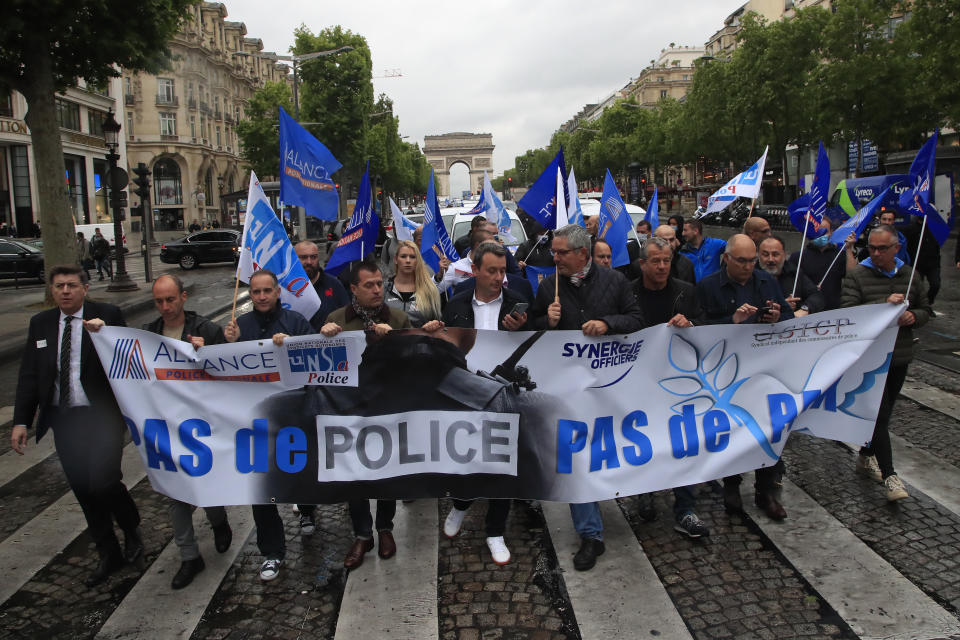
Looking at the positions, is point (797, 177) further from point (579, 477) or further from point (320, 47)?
point (579, 477)

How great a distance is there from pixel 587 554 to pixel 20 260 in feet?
80.7

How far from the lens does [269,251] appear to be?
548 centimetres

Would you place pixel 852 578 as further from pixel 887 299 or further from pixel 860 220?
pixel 860 220

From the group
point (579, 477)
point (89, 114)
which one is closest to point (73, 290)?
point (579, 477)

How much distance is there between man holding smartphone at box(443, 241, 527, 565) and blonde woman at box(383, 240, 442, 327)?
0.50ft

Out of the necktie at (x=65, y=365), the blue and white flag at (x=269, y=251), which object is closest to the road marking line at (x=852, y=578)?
the blue and white flag at (x=269, y=251)

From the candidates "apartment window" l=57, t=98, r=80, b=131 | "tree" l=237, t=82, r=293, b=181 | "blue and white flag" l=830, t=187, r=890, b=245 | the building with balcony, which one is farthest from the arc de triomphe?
"blue and white flag" l=830, t=187, r=890, b=245

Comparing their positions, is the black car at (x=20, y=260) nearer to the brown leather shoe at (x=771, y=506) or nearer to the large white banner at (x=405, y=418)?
the large white banner at (x=405, y=418)

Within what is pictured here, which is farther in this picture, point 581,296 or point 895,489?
point 895,489

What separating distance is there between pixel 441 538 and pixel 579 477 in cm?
105

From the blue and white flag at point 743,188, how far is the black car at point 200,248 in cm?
2502

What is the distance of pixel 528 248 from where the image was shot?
9586mm

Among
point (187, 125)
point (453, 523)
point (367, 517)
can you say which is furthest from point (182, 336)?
point (187, 125)

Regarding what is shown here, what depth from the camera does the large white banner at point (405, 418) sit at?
14.4ft
